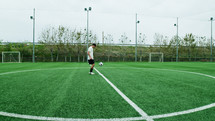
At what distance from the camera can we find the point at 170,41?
122 feet

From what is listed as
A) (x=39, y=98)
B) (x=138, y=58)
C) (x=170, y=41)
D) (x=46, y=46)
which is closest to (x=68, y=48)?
(x=46, y=46)

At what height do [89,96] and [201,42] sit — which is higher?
[201,42]

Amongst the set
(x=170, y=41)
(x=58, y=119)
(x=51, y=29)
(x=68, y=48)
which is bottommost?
(x=58, y=119)

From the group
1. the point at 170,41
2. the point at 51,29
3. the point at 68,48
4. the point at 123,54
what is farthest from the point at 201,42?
the point at 51,29

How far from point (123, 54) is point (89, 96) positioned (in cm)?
2983

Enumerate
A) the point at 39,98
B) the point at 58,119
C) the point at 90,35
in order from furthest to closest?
the point at 90,35 → the point at 39,98 → the point at 58,119

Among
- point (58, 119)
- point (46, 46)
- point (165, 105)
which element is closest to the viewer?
point (58, 119)

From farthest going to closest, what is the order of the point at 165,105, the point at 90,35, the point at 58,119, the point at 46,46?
the point at 90,35, the point at 46,46, the point at 165,105, the point at 58,119

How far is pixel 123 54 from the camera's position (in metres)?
32.7

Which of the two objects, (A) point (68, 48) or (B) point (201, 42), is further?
(B) point (201, 42)

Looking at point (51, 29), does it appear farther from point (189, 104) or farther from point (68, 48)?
point (189, 104)

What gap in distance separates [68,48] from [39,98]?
1199 inches

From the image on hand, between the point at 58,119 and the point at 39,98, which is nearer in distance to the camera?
the point at 58,119

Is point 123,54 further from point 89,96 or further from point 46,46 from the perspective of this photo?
point 89,96
